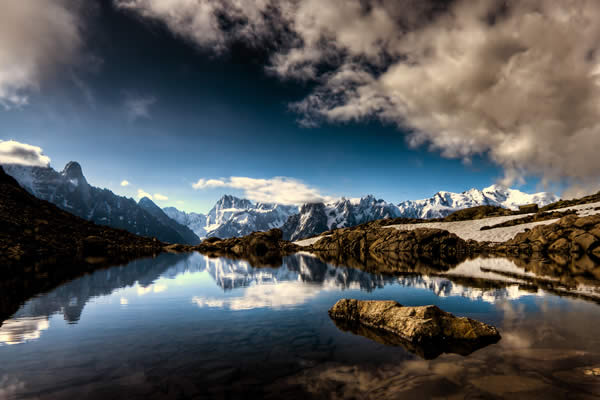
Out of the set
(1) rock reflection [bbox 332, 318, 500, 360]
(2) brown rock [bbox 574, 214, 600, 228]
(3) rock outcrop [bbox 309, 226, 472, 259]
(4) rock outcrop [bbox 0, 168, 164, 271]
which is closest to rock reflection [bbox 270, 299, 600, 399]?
(1) rock reflection [bbox 332, 318, 500, 360]

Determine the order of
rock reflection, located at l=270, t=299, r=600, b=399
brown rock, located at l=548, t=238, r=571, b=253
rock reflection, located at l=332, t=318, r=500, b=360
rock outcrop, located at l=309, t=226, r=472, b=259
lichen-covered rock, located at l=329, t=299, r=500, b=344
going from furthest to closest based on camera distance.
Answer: rock outcrop, located at l=309, t=226, r=472, b=259
brown rock, located at l=548, t=238, r=571, b=253
lichen-covered rock, located at l=329, t=299, r=500, b=344
rock reflection, located at l=332, t=318, r=500, b=360
rock reflection, located at l=270, t=299, r=600, b=399

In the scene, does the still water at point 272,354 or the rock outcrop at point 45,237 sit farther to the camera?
the rock outcrop at point 45,237

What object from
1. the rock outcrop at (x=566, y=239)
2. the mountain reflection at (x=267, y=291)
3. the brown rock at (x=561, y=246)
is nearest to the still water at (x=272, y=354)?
the mountain reflection at (x=267, y=291)

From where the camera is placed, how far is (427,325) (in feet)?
44.3

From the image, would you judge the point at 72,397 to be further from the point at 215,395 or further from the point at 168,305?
the point at 168,305

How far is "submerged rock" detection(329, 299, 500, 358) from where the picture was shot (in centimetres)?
1252

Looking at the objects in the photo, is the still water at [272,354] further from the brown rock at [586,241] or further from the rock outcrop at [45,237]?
the brown rock at [586,241]

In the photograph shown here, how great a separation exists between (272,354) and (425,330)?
24.5ft

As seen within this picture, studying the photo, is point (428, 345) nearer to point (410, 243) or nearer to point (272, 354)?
point (272, 354)

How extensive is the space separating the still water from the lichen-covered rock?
1022 mm

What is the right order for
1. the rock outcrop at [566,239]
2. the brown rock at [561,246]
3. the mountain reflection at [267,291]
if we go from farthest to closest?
the brown rock at [561,246] → the rock outcrop at [566,239] → the mountain reflection at [267,291]

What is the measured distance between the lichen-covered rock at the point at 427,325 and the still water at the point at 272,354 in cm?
102

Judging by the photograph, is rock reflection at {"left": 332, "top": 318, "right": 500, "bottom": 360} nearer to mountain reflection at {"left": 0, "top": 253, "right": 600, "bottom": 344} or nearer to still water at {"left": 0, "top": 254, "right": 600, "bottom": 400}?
still water at {"left": 0, "top": 254, "right": 600, "bottom": 400}

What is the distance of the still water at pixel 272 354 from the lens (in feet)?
29.9
